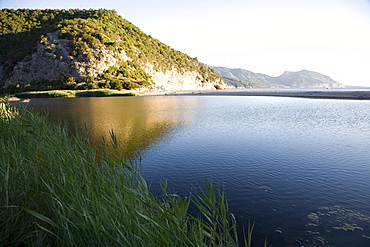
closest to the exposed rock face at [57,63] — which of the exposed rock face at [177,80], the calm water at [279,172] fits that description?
the exposed rock face at [177,80]

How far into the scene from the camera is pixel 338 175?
17.9 ft

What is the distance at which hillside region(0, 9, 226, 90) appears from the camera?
2286 inches

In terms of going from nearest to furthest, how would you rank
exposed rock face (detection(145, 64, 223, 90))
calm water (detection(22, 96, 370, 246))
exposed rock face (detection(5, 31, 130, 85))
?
calm water (detection(22, 96, 370, 246)) → exposed rock face (detection(5, 31, 130, 85)) → exposed rock face (detection(145, 64, 223, 90))

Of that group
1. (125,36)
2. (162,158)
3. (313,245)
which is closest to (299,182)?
(313,245)

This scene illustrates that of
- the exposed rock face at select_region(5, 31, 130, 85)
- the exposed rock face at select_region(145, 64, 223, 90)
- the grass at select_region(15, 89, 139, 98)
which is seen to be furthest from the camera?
the exposed rock face at select_region(145, 64, 223, 90)

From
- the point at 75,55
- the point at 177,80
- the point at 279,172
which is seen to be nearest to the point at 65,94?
the point at 75,55

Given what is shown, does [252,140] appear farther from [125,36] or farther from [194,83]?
[194,83]

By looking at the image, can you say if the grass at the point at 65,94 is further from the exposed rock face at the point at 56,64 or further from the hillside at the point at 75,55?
the exposed rock face at the point at 56,64

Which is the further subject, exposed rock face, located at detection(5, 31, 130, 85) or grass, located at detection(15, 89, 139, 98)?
exposed rock face, located at detection(5, 31, 130, 85)

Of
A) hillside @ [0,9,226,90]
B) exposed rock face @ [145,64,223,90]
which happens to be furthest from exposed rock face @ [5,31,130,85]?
exposed rock face @ [145,64,223,90]

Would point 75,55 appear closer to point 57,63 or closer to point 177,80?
point 57,63

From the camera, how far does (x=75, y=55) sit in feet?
194

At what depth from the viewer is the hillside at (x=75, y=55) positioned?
5806 centimetres

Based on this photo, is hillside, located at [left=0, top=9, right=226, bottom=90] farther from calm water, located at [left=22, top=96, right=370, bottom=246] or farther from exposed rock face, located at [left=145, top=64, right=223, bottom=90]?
calm water, located at [left=22, top=96, right=370, bottom=246]
